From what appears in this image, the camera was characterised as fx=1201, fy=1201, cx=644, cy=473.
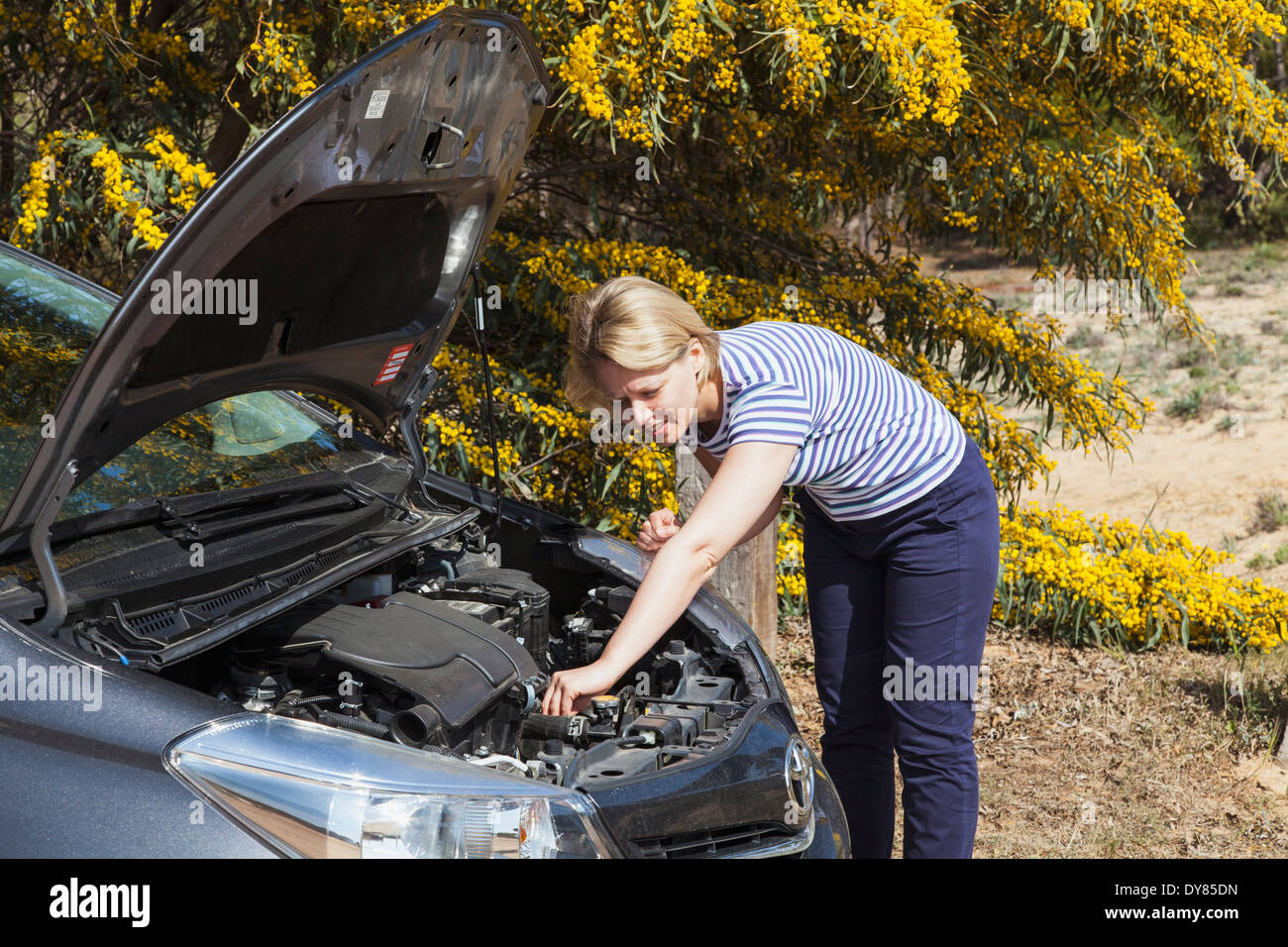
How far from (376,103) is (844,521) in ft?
4.72

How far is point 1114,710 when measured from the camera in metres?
4.67

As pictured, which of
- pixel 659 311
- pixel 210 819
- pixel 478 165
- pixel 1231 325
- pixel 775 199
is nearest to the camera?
pixel 210 819

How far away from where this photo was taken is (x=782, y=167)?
5.58 meters

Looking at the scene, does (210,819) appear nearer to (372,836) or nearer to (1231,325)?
(372,836)

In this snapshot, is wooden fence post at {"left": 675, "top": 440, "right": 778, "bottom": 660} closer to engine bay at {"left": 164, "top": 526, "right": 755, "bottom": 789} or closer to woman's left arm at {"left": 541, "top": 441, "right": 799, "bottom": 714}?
engine bay at {"left": 164, "top": 526, "right": 755, "bottom": 789}

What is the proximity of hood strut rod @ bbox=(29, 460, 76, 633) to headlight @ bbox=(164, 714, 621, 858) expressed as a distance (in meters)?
0.36

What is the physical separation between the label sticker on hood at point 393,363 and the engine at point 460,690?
0.56m

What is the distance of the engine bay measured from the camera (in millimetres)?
2250

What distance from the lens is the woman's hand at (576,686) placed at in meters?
2.28

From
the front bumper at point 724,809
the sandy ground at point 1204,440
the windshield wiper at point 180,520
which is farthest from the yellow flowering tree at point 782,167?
the front bumper at point 724,809

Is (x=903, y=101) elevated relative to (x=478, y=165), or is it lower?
elevated

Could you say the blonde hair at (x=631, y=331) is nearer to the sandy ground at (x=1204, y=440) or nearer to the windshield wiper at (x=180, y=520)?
the windshield wiper at (x=180, y=520)

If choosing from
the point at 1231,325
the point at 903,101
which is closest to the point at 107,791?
the point at 903,101

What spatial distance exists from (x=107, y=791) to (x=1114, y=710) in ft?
12.8
